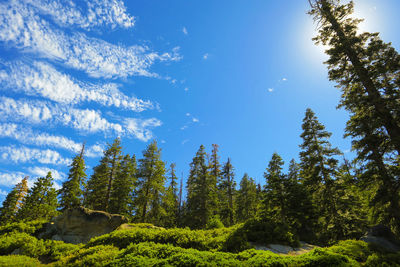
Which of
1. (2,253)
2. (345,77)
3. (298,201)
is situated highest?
(345,77)

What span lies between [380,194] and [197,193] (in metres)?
22.3

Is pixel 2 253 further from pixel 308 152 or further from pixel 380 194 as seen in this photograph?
pixel 308 152

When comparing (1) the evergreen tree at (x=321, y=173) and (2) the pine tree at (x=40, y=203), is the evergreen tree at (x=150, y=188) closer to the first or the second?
(2) the pine tree at (x=40, y=203)

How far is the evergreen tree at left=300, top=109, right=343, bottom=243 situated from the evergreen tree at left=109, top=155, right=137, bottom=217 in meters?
23.8

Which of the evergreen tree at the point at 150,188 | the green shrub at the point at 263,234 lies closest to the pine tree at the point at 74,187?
the evergreen tree at the point at 150,188

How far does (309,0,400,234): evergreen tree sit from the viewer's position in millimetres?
10719

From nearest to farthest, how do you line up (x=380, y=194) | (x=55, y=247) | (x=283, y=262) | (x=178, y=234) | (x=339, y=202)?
1. (x=283, y=262)
2. (x=380, y=194)
3. (x=178, y=234)
4. (x=55, y=247)
5. (x=339, y=202)

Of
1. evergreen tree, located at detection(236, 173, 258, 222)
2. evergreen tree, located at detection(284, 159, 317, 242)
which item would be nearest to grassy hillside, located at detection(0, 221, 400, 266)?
evergreen tree, located at detection(284, 159, 317, 242)

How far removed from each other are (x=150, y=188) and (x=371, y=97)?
26.6m

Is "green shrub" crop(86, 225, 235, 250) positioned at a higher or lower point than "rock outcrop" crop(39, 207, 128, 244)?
lower

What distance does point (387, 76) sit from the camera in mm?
11320

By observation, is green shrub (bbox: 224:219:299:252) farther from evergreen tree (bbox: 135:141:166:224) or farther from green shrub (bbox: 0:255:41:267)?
evergreen tree (bbox: 135:141:166:224)

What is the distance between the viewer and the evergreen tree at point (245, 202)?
43.1 meters

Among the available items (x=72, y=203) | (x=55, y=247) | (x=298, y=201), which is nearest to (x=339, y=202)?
(x=298, y=201)
